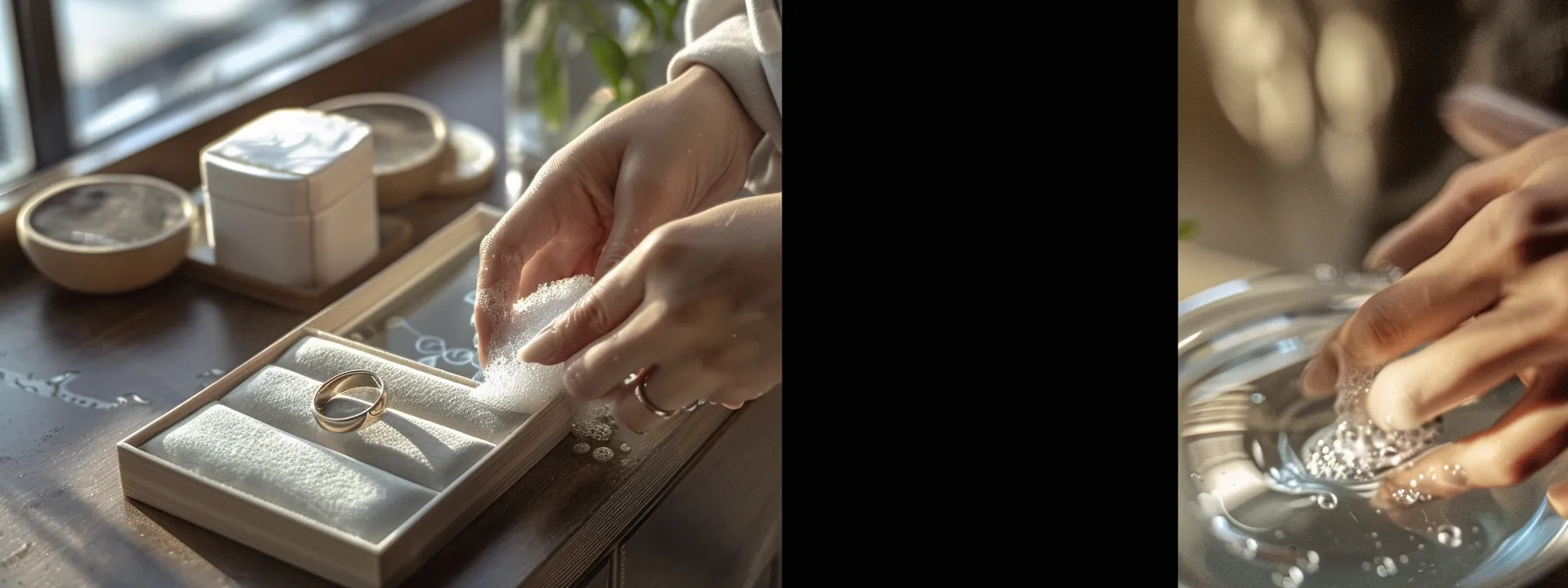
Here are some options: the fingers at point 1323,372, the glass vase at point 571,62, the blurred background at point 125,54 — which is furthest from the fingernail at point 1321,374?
the blurred background at point 125,54

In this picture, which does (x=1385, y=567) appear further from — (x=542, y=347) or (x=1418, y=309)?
(x=542, y=347)

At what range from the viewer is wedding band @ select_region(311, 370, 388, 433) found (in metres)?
0.49

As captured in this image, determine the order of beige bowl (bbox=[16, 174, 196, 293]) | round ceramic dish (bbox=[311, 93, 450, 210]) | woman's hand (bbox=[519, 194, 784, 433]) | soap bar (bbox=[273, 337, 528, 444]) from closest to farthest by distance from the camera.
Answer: woman's hand (bbox=[519, 194, 784, 433]), soap bar (bbox=[273, 337, 528, 444]), beige bowl (bbox=[16, 174, 196, 293]), round ceramic dish (bbox=[311, 93, 450, 210])

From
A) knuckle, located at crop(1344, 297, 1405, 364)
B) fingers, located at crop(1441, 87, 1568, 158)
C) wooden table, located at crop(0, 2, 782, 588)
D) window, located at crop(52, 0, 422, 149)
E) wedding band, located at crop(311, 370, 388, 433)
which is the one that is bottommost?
wooden table, located at crop(0, 2, 782, 588)

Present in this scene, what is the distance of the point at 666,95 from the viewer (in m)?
0.57

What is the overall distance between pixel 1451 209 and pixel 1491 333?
56mm

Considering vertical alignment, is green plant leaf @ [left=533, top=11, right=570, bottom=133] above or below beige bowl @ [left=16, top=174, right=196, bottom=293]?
above

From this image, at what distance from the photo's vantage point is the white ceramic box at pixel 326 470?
A: 444 millimetres

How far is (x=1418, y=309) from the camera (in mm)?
414

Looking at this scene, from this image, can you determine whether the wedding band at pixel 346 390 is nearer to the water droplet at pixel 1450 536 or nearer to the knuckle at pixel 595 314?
the knuckle at pixel 595 314

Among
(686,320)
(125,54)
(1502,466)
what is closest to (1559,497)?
(1502,466)

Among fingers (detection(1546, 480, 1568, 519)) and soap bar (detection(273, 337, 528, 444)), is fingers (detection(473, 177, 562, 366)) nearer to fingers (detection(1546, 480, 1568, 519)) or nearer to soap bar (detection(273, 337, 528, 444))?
soap bar (detection(273, 337, 528, 444))

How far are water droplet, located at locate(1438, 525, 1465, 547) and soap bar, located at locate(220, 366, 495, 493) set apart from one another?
0.33 m

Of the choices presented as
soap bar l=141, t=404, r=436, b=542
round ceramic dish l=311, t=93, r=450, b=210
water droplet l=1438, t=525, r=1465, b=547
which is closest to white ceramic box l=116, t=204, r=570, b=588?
soap bar l=141, t=404, r=436, b=542
